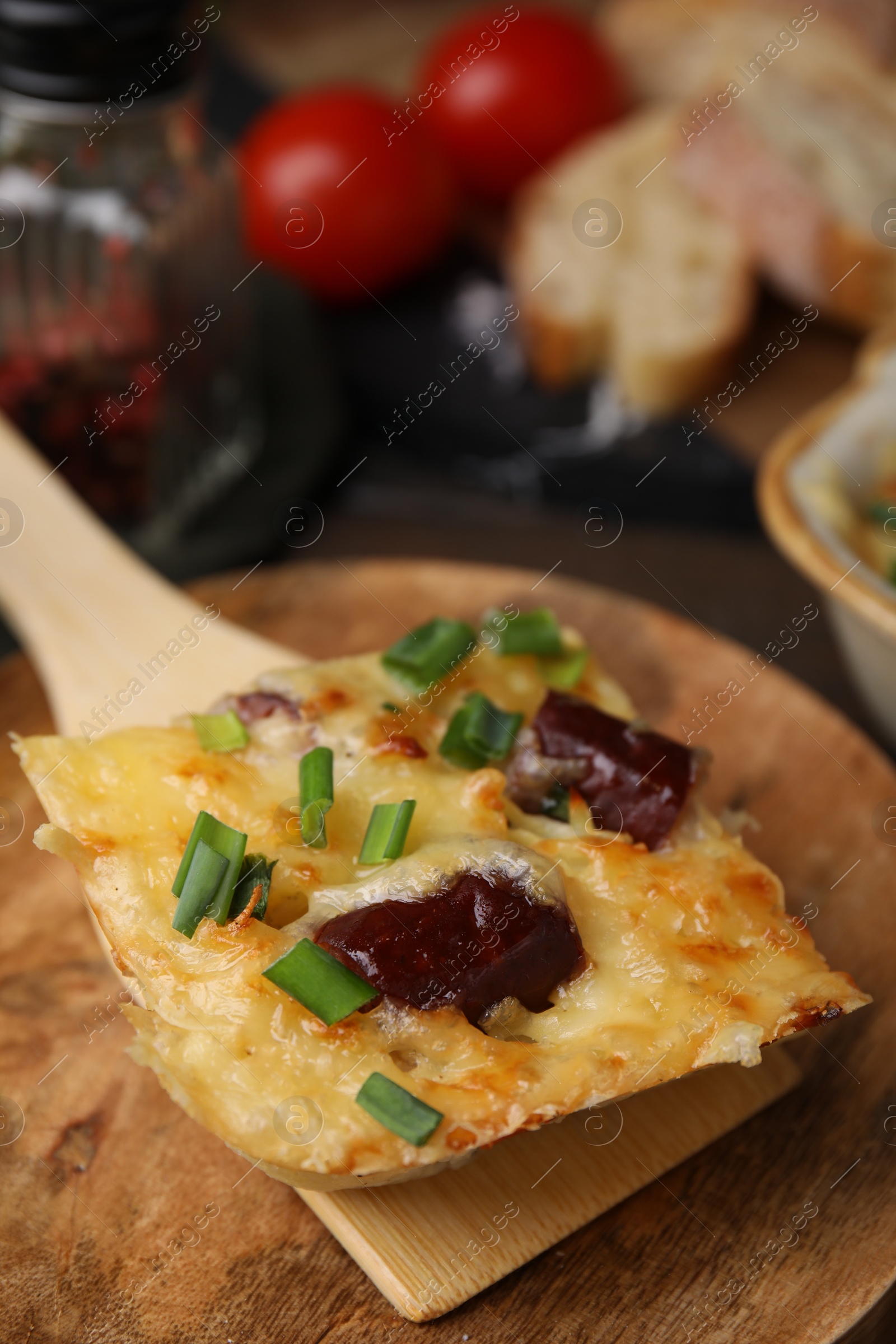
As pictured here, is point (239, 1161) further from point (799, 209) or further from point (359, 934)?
point (799, 209)

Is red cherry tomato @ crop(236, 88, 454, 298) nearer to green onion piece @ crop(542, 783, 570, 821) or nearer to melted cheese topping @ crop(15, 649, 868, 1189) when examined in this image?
melted cheese topping @ crop(15, 649, 868, 1189)

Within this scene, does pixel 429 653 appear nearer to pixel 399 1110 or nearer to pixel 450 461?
pixel 399 1110

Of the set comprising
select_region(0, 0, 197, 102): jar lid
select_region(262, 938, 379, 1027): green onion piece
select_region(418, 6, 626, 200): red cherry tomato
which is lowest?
select_region(262, 938, 379, 1027): green onion piece

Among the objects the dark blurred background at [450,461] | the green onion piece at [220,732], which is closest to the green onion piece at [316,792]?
the green onion piece at [220,732]

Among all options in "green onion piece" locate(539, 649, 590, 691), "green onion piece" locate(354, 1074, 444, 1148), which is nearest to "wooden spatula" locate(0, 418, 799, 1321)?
"green onion piece" locate(354, 1074, 444, 1148)

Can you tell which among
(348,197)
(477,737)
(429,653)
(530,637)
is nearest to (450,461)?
(348,197)
